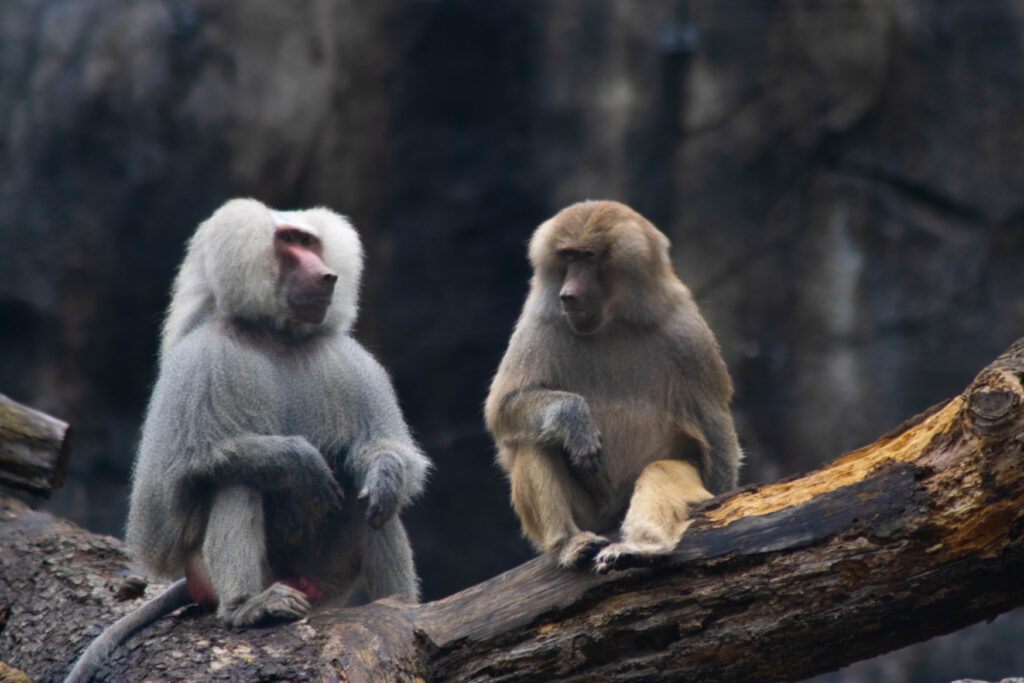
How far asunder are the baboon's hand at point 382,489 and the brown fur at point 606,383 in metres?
0.47

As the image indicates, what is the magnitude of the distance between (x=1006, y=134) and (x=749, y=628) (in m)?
6.33

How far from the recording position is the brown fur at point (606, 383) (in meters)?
4.16

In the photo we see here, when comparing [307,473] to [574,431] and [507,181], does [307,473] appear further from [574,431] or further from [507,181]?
[507,181]

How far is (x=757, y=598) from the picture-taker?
3305 millimetres

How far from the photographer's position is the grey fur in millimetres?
4270

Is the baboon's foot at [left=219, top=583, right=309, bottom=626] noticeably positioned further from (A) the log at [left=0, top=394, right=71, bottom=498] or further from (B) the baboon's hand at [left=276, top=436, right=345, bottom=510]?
(A) the log at [left=0, top=394, right=71, bottom=498]

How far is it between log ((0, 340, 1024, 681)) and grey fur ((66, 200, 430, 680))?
14.1 inches

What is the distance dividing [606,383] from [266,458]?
147 cm

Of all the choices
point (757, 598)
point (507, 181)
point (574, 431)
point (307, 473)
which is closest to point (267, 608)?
point (307, 473)

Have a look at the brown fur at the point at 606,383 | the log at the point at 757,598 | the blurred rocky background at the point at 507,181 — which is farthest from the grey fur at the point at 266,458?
the blurred rocky background at the point at 507,181

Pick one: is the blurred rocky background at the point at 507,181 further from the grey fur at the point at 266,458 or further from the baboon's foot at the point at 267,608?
the baboon's foot at the point at 267,608

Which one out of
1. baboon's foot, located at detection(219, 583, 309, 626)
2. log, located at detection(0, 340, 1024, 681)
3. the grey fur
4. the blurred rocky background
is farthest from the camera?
the blurred rocky background

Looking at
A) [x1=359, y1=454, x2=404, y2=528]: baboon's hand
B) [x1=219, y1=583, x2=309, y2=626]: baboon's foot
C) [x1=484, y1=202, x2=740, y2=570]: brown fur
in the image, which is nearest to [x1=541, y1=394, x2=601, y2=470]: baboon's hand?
[x1=484, y1=202, x2=740, y2=570]: brown fur

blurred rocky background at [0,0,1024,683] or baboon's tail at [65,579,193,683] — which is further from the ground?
blurred rocky background at [0,0,1024,683]
